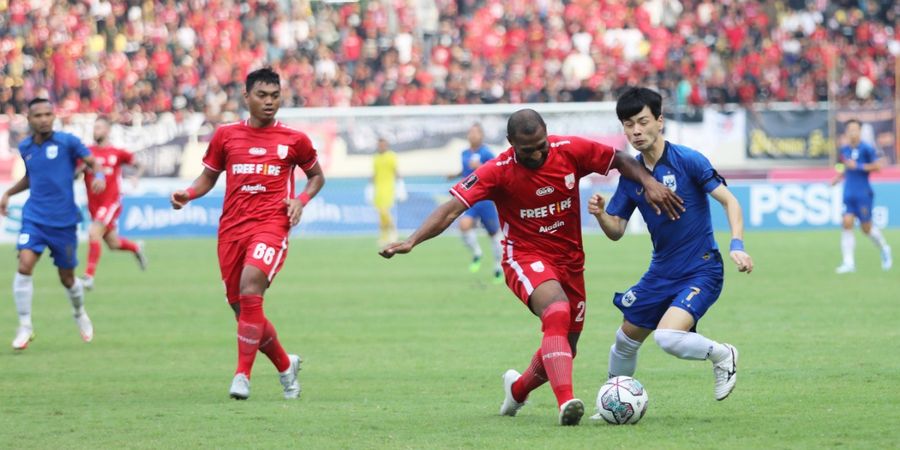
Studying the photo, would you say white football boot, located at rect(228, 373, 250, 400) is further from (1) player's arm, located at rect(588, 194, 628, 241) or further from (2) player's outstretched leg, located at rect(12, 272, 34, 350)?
(2) player's outstretched leg, located at rect(12, 272, 34, 350)

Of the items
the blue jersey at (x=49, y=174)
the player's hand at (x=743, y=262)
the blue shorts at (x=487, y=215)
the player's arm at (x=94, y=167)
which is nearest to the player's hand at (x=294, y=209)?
the player's hand at (x=743, y=262)

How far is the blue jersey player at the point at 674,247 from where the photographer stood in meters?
8.16

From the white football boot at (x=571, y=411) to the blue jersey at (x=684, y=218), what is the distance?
3.69 feet

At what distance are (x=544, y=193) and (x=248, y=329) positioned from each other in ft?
8.78

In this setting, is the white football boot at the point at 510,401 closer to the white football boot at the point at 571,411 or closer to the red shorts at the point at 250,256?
the white football boot at the point at 571,411

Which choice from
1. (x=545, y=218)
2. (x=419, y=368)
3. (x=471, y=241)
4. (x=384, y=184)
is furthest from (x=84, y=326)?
(x=384, y=184)

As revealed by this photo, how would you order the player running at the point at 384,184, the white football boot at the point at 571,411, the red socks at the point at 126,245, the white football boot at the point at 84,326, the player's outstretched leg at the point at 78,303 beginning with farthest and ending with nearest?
the player running at the point at 384,184 < the red socks at the point at 126,245 < the white football boot at the point at 84,326 < the player's outstretched leg at the point at 78,303 < the white football boot at the point at 571,411

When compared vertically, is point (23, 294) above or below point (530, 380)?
below

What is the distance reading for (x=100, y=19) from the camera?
39.8m

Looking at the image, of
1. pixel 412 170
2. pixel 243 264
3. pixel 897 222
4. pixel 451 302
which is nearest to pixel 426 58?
pixel 412 170

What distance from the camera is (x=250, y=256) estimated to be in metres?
9.68

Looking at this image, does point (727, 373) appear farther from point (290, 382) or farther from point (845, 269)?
point (845, 269)

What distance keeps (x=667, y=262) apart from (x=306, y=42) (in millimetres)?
32632

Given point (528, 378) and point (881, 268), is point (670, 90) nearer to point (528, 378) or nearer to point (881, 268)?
point (881, 268)
